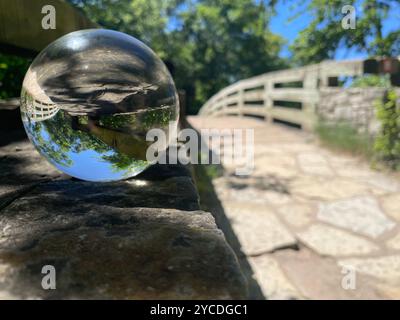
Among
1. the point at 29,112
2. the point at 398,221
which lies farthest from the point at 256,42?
the point at 29,112

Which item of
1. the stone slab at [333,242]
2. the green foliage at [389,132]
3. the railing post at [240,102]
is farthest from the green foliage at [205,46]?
the stone slab at [333,242]

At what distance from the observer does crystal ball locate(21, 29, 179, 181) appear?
53.6 inches

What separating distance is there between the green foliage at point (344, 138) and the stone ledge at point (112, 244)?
4743 millimetres

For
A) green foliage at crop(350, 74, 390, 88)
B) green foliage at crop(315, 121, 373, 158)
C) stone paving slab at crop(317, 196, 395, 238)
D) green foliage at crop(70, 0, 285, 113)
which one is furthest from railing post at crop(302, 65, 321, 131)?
green foliage at crop(70, 0, 285, 113)

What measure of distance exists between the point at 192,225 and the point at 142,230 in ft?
0.53

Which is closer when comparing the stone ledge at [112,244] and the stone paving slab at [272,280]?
the stone ledge at [112,244]

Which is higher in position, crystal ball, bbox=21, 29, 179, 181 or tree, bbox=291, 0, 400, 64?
tree, bbox=291, 0, 400, 64

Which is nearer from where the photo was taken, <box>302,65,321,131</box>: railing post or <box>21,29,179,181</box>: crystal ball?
<box>21,29,179,181</box>: crystal ball

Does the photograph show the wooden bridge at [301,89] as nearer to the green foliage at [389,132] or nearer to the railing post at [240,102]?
the railing post at [240,102]

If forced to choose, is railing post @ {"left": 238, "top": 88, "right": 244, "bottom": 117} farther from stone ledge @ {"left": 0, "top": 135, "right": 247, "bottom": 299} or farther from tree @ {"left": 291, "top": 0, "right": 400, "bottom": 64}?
stone ledge @ {"left": 0, "top": 135, "right": 247, "bottom": 299}

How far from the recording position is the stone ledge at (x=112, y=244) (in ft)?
2.68

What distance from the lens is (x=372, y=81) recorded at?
597 centimetres

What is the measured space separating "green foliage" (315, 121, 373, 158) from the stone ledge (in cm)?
474
